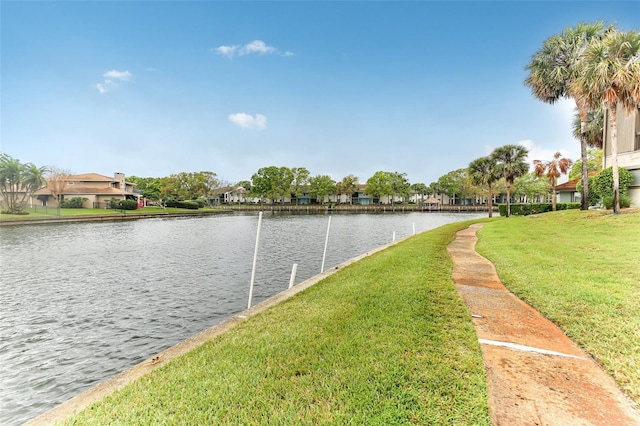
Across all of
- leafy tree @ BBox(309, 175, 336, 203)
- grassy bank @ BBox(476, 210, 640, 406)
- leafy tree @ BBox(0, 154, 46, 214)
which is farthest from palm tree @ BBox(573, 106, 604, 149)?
leafy tree @ BBox(0, 154, 46, 214)

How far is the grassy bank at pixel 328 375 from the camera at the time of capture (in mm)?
2461

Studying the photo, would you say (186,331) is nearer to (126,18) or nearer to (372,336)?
(372,336)

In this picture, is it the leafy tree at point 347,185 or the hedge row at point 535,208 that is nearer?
the hedge row at point 535,208

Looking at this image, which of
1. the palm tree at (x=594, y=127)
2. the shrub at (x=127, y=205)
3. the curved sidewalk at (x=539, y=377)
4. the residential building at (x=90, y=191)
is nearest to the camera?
the curved sidewalk at (x=539, y=377)

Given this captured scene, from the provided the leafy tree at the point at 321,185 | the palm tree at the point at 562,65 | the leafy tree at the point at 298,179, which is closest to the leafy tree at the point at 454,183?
the leafy tree at the point at 321,185

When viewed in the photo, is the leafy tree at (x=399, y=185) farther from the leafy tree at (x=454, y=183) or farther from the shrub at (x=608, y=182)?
the shrub at (x=608, y=182)

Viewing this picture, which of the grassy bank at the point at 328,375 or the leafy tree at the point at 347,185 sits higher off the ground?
the leafy tree at the point at 347,185

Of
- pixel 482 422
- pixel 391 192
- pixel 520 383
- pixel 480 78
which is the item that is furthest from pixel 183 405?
pixel 391 192

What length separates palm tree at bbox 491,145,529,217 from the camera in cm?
3559

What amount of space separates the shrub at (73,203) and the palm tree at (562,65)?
2560 inches

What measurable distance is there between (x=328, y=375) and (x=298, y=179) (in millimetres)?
84573

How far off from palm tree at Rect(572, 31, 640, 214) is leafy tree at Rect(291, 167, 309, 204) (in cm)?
7255

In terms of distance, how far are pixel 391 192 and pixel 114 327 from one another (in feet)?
275

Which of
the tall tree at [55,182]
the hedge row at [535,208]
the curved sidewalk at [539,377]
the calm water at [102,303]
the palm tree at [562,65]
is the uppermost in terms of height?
the palm tree at [562,65]
